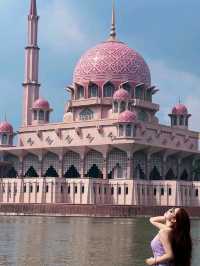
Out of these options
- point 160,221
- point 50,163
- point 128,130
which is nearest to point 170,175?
point 128,130

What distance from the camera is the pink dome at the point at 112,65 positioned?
7069 cm

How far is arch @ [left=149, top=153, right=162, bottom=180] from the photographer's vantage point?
66.9 m

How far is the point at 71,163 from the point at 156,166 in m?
8.83

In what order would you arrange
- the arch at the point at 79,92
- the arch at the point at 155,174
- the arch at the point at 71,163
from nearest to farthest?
1. the arch at the point at 71,163
2. the arch at the point at 155,174
3. the arch at the point at 79,92

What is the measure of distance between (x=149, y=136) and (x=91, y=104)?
302 inches

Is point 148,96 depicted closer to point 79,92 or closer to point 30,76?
point 79,92

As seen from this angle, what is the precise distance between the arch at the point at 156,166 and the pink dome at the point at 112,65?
30.6 ft

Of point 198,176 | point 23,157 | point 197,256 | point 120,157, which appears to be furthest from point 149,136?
point 197,256

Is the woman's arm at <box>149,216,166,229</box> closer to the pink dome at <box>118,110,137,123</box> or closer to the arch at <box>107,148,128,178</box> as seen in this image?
the pink dome at <box>118,110,137,123</box>

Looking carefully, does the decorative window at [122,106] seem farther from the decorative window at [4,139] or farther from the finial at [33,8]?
the finial at [33,8]

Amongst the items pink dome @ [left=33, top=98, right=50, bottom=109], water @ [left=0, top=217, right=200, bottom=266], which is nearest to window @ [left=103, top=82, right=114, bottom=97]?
pink dome @ [left=33, top=98, right=50, bottom=109]

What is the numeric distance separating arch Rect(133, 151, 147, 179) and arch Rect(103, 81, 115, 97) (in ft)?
28.6

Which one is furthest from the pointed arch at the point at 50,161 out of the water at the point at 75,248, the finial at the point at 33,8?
the water at the point at 75,248

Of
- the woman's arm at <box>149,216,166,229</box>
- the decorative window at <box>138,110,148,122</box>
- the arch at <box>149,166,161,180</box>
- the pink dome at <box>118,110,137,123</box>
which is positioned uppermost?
the decorative window at <box>138,110,148,122</box>
